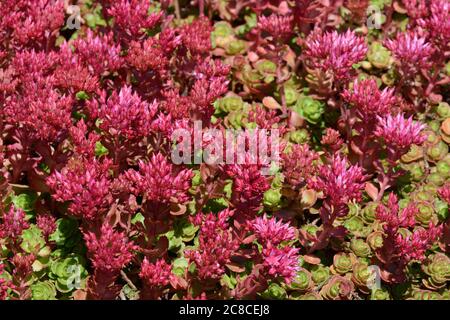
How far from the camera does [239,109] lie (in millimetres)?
4305

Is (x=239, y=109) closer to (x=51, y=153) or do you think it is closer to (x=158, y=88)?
(x=158, y=88)

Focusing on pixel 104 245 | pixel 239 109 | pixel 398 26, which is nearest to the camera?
pixel 104 245

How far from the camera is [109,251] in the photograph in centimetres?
312

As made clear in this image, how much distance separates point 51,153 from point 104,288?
804 millimetres

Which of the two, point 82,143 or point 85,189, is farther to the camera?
point 82,143

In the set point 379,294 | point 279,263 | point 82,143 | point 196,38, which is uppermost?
point 196,38

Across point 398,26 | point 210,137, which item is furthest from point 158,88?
point 398,26

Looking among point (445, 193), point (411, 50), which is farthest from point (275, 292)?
point (411, 50)

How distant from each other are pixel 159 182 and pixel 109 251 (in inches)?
14.6

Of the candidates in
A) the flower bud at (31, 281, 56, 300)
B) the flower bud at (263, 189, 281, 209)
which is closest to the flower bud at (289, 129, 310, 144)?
the flower bud at (263, 189, 281, 209)

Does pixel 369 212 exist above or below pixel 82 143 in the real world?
below

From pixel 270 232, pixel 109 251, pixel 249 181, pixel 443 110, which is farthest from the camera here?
pixel 443 110

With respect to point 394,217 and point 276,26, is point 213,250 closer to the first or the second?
point 394,217

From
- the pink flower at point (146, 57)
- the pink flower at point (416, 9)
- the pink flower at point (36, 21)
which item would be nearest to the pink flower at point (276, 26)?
the pink flower at point (146, 57)
